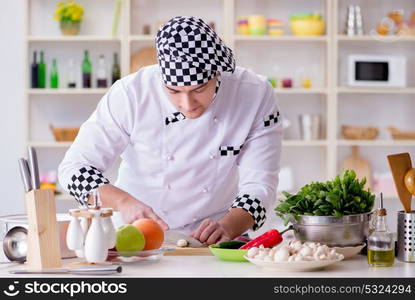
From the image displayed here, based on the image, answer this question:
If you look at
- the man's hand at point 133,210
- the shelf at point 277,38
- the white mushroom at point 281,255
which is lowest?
the white mushroom at point 281,255

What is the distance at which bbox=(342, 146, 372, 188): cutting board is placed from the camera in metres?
6.52

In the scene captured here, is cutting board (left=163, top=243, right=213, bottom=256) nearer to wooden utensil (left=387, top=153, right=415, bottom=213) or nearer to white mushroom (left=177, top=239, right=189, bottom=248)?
white mushroom (left=177, top=239, right=189, bottom=248)

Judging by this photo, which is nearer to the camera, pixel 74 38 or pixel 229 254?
pixel 229 254

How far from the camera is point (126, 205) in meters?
2.75

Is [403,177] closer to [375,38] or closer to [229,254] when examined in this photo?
[229,254]

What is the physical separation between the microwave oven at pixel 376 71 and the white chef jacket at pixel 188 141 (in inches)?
131

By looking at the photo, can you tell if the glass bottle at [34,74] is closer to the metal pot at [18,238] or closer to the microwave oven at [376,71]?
the microwave oven at [376,71]

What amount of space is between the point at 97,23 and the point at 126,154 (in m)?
3.45

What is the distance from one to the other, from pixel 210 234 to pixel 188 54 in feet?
1.95

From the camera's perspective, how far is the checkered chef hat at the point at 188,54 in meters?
2.69

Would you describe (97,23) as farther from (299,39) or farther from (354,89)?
(354,89)

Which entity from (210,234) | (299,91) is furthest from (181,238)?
(299,91)

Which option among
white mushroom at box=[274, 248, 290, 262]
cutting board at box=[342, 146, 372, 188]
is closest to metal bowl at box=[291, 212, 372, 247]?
white mushroom at box=[274, 248, 290, 262]

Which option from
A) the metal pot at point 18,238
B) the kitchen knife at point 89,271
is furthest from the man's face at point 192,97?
the kitchen knife at point 89,271
